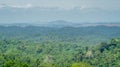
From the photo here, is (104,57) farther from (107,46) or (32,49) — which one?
(32,49)

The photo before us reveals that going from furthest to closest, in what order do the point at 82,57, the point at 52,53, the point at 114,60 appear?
the point at 52,53 < the point at 82,57 < the point at 114,60

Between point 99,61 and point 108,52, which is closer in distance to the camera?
point 99,61

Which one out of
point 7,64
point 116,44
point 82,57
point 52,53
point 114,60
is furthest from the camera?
point 52,53

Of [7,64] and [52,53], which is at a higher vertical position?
[7,64]

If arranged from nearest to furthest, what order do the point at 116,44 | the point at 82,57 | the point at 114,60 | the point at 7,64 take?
the point at 7,64 → the point at 114,60 → the point at 82,57 → the point at 116,44

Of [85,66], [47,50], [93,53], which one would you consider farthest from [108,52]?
[47,50]

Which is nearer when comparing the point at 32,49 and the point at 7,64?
the point at 7,64

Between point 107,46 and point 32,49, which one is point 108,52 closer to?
point 107,46

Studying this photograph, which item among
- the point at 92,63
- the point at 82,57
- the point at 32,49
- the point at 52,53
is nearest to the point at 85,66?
the point at 92,63

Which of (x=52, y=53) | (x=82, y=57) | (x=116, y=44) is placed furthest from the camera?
(x=52, y=53)
